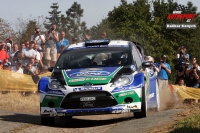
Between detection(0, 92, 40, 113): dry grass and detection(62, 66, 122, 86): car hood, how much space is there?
4.61m

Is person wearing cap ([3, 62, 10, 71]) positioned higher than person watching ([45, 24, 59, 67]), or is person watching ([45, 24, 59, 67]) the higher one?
person watching ([45, 24, 59, 67])

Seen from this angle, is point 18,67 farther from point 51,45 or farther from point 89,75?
point 89,75

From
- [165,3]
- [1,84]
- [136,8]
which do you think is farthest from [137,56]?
[165,3]

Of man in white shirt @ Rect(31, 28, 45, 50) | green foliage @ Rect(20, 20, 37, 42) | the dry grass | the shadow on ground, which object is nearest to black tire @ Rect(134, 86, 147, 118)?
the shadow on ground

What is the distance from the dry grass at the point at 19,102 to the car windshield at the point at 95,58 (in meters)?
3.73

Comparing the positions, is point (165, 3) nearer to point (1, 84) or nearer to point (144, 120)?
point (1, 84)

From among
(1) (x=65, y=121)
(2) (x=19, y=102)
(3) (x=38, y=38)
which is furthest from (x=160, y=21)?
(1) (x=65, y=121)

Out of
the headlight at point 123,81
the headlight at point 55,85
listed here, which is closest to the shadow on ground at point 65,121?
the headlight at point 55,85

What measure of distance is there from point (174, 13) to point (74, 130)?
64984 mm

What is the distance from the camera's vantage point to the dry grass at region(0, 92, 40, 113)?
16328 mm

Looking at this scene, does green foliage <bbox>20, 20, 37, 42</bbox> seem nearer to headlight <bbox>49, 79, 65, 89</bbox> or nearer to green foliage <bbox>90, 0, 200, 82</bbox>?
headlight <bbox>49, 79, 65, 89</bbox>

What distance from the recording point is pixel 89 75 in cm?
1152

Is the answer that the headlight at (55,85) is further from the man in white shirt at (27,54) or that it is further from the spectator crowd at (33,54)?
the man in white shirt at (27,54)

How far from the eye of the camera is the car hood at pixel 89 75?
1133 centimetres
